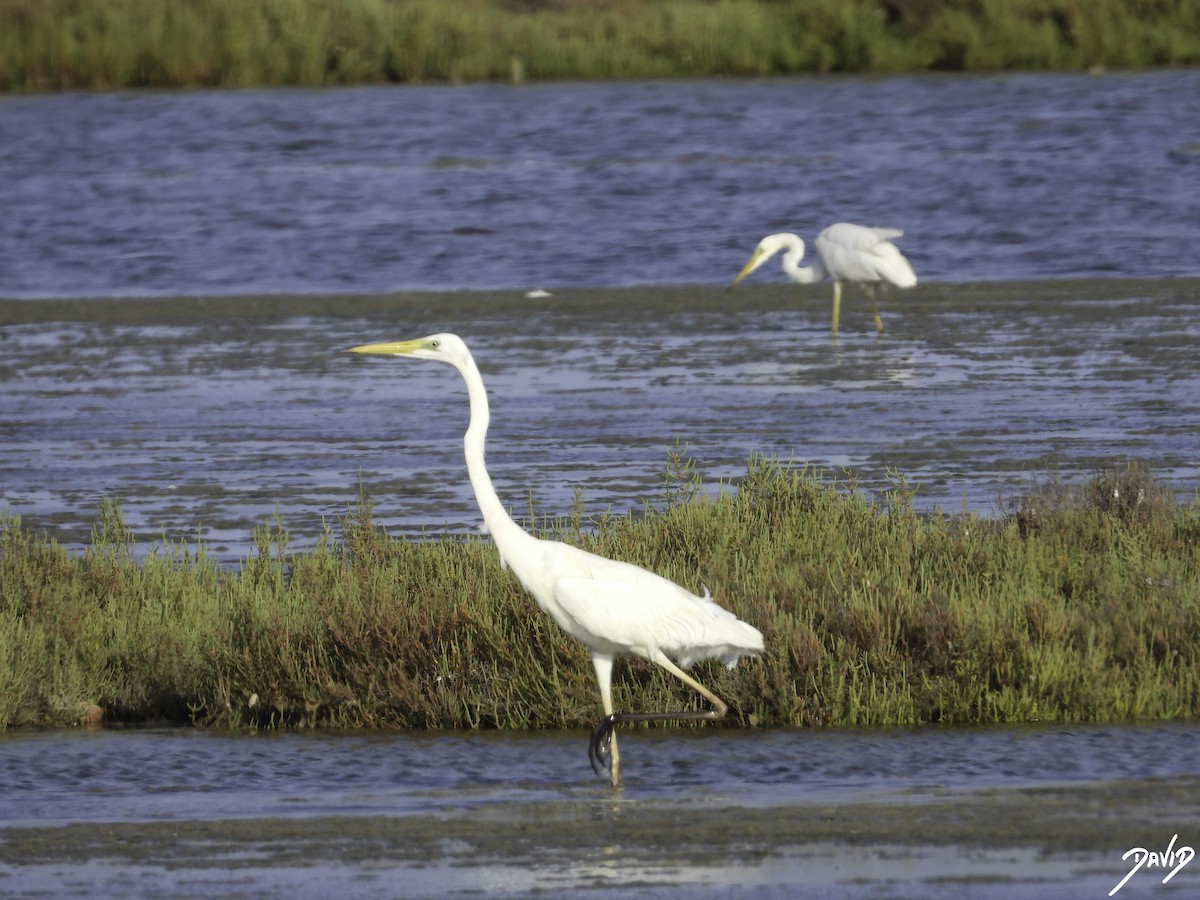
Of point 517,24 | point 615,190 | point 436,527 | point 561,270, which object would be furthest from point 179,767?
point 517,24

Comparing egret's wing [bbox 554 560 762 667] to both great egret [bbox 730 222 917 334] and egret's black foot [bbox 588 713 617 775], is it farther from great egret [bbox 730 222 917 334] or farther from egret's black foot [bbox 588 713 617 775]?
great egret [bbox 730 222 917 334]

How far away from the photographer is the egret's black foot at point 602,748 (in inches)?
301

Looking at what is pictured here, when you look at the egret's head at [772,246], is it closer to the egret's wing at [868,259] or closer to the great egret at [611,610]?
the egret's wing at [868,259]

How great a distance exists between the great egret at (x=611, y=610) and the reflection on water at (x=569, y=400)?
2314mm

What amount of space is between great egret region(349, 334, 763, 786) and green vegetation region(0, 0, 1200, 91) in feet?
119

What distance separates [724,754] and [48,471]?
7.51m

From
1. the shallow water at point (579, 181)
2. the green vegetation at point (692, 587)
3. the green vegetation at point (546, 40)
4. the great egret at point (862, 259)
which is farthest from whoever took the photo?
the green vegetation at point (546, 40)

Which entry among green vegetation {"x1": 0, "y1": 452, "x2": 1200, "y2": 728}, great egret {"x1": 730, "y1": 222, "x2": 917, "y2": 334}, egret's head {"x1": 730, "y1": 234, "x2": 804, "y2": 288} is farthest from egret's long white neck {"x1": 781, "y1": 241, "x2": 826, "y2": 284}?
green vegetation {"x1": 0, "y1": 452, "x2": 1200, "y2": 728}

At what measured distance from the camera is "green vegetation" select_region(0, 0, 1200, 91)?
42688 mm

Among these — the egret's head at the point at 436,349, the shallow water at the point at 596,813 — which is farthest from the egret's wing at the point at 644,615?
the egret's head at the point at 436,349

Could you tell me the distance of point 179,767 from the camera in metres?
8.09

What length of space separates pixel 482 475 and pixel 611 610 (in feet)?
2.50

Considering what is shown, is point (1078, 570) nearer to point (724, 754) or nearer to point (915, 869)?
point (724, 754)
